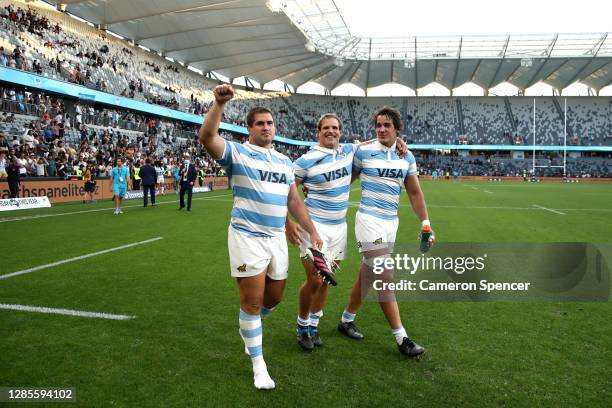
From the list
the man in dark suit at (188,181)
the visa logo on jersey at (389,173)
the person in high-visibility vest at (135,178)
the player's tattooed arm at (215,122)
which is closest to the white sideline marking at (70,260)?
the player's tattooed arm at (215,122)

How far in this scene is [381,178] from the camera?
4.18 meters

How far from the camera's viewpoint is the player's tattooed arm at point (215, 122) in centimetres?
288

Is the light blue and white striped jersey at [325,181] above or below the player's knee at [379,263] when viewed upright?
above

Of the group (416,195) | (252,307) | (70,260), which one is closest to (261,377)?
(252,307)

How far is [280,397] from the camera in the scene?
3.07m

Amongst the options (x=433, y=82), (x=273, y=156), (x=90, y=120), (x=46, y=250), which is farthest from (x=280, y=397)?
(x=433, y=82)

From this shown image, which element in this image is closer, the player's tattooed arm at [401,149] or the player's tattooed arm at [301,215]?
the player's tattooed arm at [301,215]

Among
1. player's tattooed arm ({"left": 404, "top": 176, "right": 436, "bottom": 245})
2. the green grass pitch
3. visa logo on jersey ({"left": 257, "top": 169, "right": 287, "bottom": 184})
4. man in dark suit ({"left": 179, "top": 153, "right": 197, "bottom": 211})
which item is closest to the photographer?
the green grass pitch

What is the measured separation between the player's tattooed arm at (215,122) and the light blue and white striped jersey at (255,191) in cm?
22

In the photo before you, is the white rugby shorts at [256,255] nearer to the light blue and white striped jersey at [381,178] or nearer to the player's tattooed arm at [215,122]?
the player's tattooed arm at [215,122]

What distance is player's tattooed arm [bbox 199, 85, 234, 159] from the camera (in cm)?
288

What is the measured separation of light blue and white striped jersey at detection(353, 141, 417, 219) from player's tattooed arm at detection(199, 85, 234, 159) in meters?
1.61

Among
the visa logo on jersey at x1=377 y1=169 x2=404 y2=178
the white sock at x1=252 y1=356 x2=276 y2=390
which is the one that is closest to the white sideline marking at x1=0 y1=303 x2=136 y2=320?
the white sock at x1=252 y1=356 x2=276 y2=390

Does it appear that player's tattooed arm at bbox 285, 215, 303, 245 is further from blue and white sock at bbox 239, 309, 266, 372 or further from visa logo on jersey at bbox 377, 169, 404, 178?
visa logo on jersey at bbox 377, 169, 404, 178
